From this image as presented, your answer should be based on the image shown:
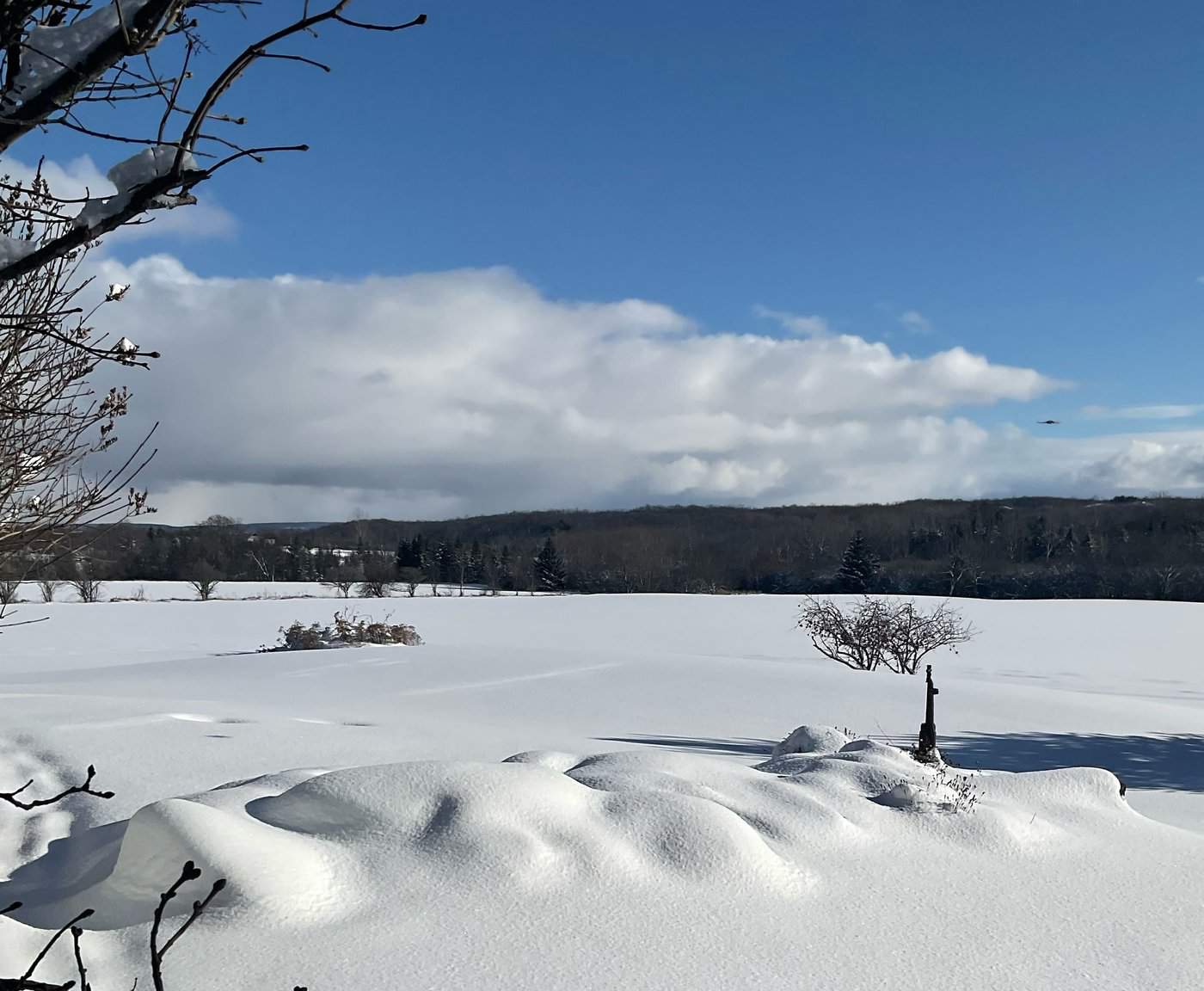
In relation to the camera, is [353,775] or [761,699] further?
[761,699]

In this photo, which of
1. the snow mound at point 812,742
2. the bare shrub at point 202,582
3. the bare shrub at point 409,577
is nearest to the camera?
the snow mound at point 812,742

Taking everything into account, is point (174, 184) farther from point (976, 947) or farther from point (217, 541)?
point (217, 541)

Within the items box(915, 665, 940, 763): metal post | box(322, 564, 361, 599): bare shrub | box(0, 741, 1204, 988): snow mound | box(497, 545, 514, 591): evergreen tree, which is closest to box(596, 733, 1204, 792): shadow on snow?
box(915, 665, 940, 763): metal post

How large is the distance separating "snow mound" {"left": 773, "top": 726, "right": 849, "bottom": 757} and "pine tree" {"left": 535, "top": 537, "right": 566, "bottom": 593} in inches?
2291

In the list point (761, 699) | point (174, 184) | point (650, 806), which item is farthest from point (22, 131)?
point (761, 699)

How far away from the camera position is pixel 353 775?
14.5 feet

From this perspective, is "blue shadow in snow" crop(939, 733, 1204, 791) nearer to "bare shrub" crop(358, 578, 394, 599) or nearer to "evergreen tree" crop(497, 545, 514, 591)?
"bare shrub" crop(358, 578, 394, 599)

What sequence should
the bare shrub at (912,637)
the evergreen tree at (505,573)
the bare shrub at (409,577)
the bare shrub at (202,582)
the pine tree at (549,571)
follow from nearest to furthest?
1. the bare shrub at (912,637)
2. the bare shrub at (202,582)
3. the bare shrub at (409,577)
4. the pine tree at (549,571)
5. the evergreen tree at (505,573)

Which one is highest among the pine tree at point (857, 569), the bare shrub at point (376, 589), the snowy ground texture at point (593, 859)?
the pine tree at point (857, 569)

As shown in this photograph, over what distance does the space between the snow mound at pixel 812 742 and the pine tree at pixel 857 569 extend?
51052mm

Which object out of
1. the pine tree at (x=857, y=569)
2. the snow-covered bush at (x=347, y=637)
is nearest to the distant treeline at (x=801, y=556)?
the pine tree at (x=857, y=569)

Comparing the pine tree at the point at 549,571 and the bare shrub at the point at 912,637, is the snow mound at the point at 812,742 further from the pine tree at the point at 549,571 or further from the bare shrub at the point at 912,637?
the pine tree at the point at 549,571

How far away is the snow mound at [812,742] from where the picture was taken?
7.21 m

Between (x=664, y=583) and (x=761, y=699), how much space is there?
194 feet
